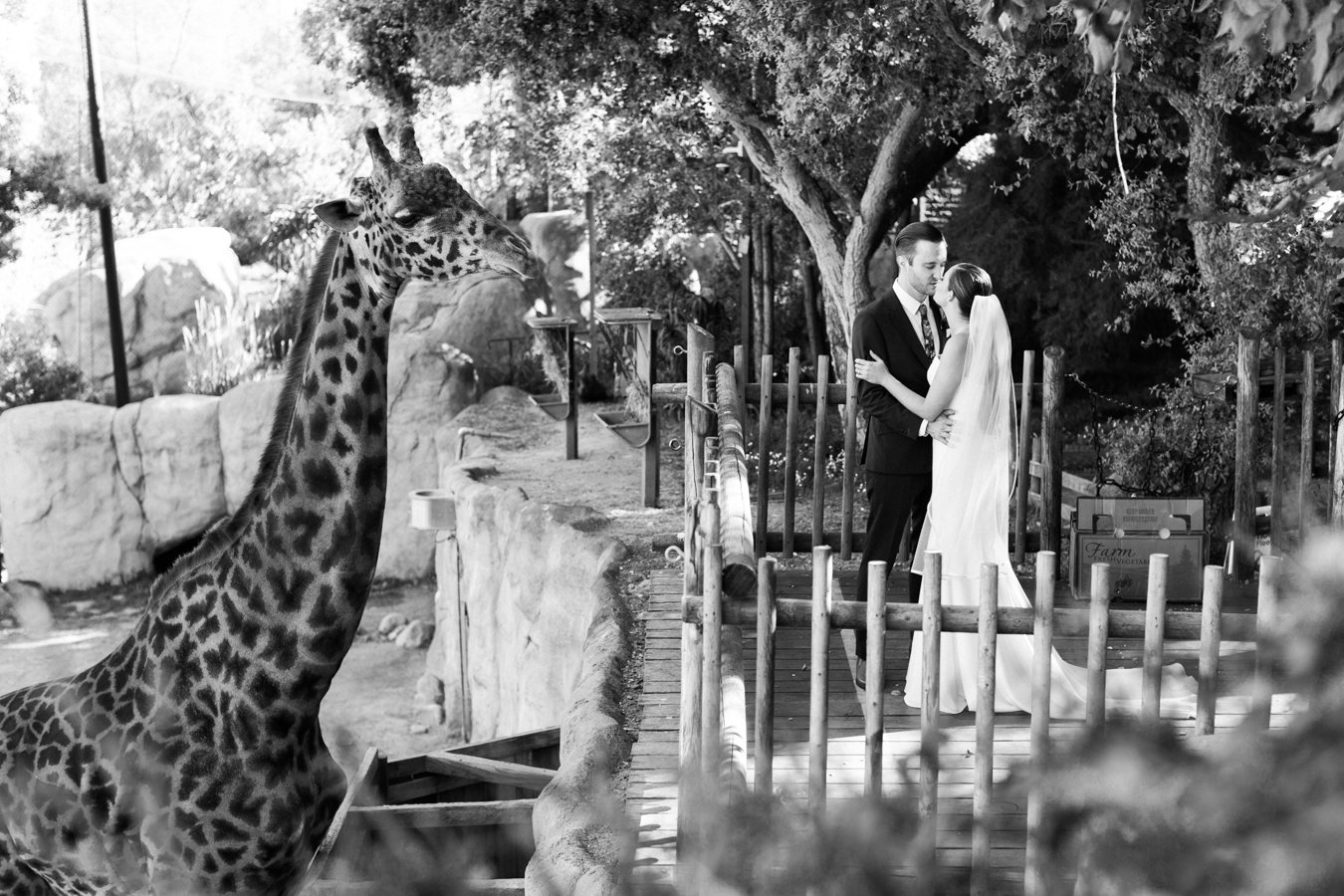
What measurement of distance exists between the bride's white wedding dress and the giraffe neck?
2.28 meters

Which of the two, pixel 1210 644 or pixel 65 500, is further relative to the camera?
pixel 65 500

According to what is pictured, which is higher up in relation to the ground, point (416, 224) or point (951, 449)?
point (416, 224)

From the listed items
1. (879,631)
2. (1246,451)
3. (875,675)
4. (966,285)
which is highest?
(966,285)

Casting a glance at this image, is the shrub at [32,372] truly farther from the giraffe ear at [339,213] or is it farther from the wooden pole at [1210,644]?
the wooden pole at [1210,644]

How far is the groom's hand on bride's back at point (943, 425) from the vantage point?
5.19 m

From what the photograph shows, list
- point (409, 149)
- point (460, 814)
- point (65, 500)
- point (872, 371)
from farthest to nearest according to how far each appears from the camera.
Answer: point (65, 500) → point (460, 814) → point (872, 371) → point (409, 149)

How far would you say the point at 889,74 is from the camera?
961cm

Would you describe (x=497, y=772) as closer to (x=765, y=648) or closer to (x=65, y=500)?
(x=765, y=648)

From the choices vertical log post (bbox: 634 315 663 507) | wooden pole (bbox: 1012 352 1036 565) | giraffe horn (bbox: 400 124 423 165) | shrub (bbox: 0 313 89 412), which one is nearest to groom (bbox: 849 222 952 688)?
wooden pole (bbox: 1012 352 1036 565)

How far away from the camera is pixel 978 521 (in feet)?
17.0

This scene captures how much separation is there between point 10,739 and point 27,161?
1707 cm

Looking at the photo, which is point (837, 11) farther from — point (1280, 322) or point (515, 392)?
point (515, 392)

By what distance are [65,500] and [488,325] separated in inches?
237

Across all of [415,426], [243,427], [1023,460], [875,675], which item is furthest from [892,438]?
[243,427]
